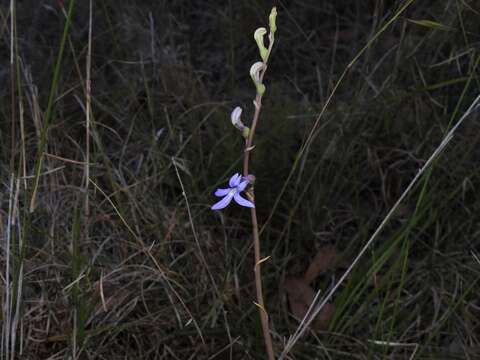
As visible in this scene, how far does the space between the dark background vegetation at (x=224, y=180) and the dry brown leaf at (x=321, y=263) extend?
2.0 inches

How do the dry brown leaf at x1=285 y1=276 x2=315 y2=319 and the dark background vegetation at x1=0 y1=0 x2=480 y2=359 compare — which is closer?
the dark background vegetation at x1=0 y1=0 x2=480 y2=359

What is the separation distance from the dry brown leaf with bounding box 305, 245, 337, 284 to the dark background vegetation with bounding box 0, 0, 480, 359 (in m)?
0.05

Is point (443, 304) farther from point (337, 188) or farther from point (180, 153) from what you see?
point (180, 153)

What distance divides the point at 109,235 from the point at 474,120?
4.07 ft

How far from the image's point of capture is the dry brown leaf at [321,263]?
229 cm

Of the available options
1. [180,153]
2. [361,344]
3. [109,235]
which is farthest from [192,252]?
[361,344]

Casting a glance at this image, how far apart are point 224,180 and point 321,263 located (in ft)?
1.37

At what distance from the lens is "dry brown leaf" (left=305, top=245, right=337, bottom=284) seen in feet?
7.51

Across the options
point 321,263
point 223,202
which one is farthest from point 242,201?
point 321,263

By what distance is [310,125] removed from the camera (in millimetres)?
2451

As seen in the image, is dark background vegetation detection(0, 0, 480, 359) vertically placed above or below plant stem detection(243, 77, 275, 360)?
below

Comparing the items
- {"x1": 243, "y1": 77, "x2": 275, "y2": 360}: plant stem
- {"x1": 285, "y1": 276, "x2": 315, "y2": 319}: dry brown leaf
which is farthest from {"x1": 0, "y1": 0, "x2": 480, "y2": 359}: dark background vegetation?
{"x1": 243, "y1": 77, "x2": 275, "y2": 360}: plant stem

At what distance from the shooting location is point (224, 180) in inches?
88.7

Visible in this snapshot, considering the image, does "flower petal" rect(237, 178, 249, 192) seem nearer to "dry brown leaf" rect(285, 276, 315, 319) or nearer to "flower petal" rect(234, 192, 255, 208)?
"flower petal" rect(234, 192, 255, 208)
